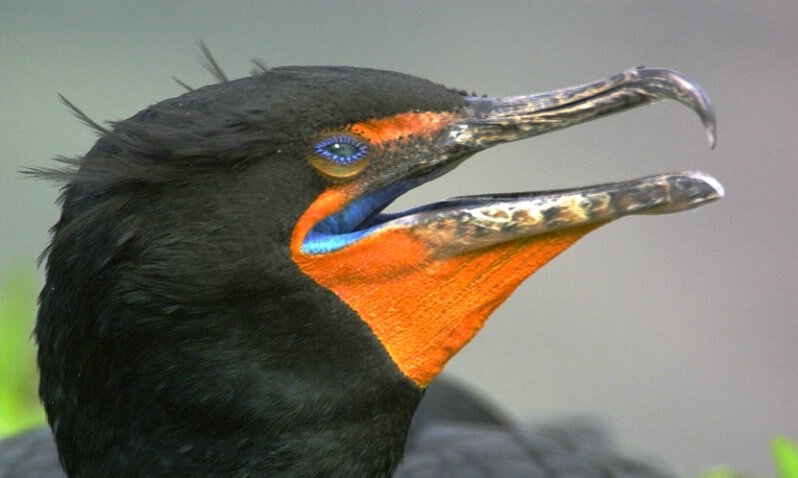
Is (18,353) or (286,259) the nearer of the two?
(286,259)

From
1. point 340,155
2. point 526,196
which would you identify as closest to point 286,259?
point 340,155

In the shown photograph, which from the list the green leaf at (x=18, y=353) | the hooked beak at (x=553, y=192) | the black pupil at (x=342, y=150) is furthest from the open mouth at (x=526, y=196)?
the green leaf at (x=18, y=353)

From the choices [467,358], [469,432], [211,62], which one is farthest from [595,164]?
[211,62]

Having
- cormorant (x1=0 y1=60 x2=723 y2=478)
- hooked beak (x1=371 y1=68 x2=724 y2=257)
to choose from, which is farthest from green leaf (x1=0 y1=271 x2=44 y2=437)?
hooked beak (x1=371 y1=68 x2=724 y2=257)

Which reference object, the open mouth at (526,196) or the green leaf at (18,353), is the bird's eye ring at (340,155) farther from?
the green leaf at (18,353)

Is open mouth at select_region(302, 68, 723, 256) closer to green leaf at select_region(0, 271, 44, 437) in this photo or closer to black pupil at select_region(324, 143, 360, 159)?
black pupil at select_region(324, 143, 360, 159)

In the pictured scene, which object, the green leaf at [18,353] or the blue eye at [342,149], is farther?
the green leaf at [18,353]

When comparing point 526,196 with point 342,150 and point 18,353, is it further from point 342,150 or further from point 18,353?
point 18,353

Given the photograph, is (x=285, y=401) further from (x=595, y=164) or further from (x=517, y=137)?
(x=595, y=164)
